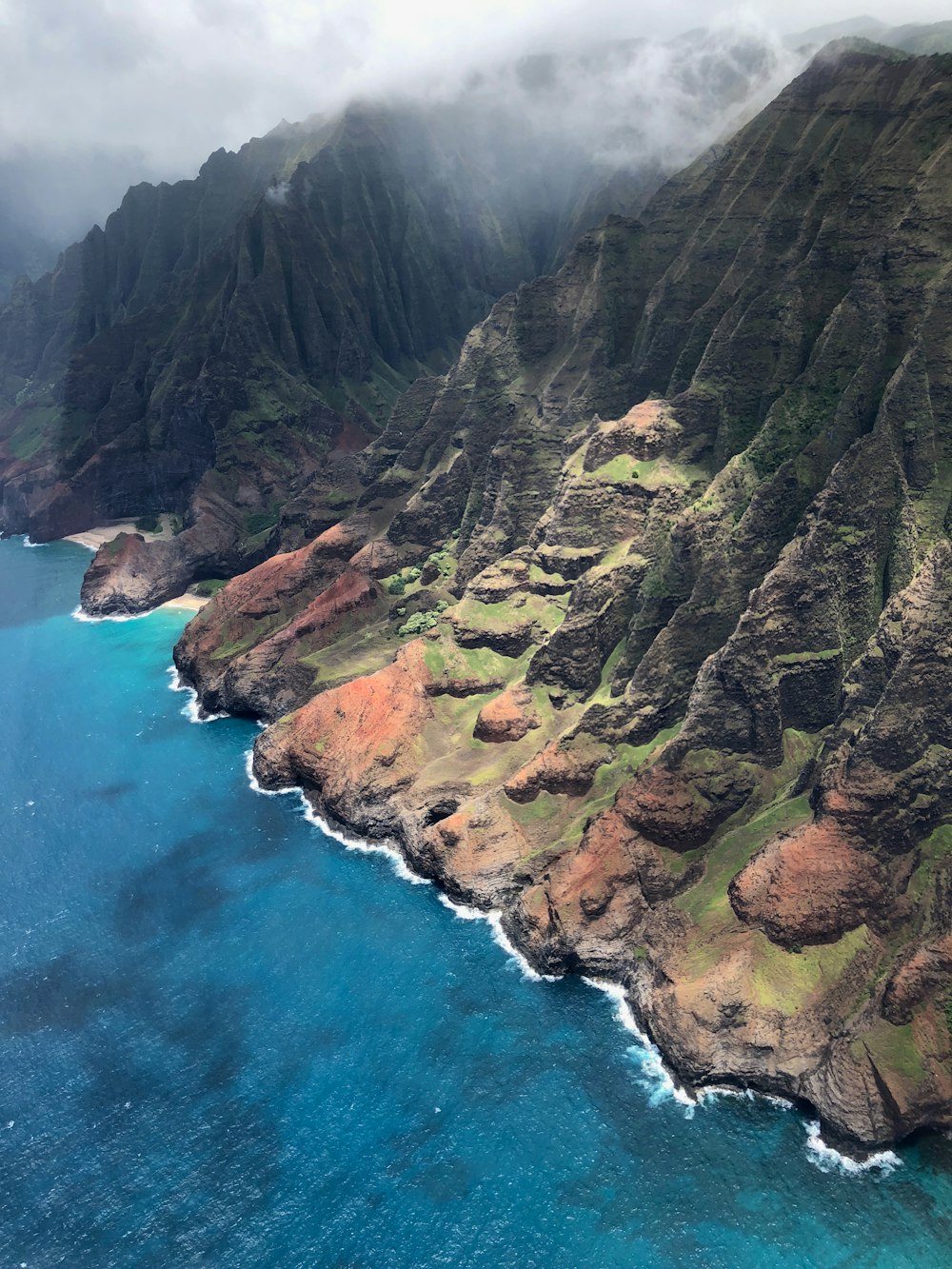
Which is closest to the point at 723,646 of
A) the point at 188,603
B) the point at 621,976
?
the point at 621,976

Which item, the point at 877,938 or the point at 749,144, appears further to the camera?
the point at 749,144

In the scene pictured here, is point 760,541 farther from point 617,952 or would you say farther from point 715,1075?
point 715,1075

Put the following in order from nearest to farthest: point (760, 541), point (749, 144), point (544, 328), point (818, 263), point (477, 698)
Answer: point (760, 541) < point (818, 263) < point (477, 698) < point (749, 144) < point (544, 328)

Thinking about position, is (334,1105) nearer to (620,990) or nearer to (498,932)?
(498,932)

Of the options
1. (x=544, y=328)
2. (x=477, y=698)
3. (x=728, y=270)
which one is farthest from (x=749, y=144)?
(x=477, y=698)

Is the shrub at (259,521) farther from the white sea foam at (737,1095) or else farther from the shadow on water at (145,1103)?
the white sea foam at (737,1095)

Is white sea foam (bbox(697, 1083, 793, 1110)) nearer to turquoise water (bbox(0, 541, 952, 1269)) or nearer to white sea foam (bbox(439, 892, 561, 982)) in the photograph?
turquoise water (bbox(0, 541, 952, 1269))

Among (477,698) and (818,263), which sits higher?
(818,263)

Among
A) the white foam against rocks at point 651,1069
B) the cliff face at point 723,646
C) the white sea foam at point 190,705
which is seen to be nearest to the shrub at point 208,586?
the white sea foam at point 190,705
